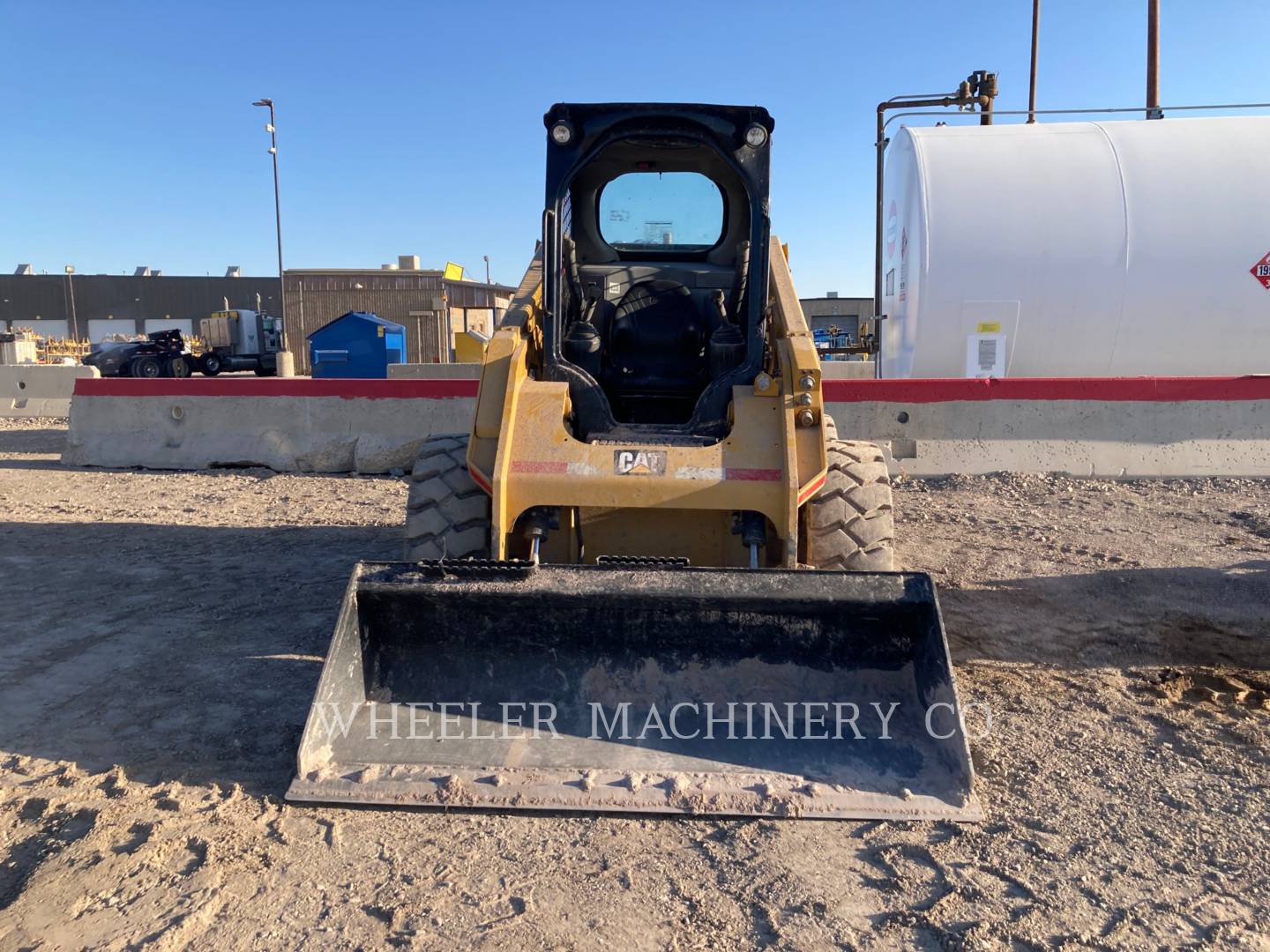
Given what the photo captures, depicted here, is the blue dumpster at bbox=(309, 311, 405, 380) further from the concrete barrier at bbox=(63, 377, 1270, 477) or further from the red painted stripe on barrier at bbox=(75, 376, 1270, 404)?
the red painted stripe on barrier at bbox=(75, 376, 1270, 404)

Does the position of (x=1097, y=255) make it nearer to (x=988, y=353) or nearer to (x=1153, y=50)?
(x=988, y=353)

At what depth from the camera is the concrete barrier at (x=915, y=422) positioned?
28.9 feet

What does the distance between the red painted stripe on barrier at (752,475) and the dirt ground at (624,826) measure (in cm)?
126

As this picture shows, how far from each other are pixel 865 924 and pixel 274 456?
8.88m

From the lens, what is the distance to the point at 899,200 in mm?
10609

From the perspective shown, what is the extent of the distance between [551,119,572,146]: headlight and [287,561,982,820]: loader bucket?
2.31m

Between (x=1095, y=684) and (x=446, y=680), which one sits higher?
(x=446, y=680)

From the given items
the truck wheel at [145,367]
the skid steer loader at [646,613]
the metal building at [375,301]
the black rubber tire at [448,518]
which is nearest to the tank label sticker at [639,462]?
the skid steer loader at [646,613]

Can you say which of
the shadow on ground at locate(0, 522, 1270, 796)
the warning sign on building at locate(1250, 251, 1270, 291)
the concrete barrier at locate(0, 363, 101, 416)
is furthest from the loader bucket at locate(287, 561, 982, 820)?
the concrete barrier at locate(0, 363, 101, 416)

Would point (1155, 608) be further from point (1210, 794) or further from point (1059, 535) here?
point (1210, 794)

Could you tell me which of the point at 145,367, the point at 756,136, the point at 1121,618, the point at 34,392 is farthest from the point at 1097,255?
the point at 145,367

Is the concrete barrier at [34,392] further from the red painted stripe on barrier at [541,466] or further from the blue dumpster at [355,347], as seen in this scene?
the red painted stripe on barrier at [541,466]

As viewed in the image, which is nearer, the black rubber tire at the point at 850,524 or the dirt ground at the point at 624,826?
the dirt ground at the point at 624,826

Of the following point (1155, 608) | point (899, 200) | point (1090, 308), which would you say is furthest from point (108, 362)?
point (1155, 608)
